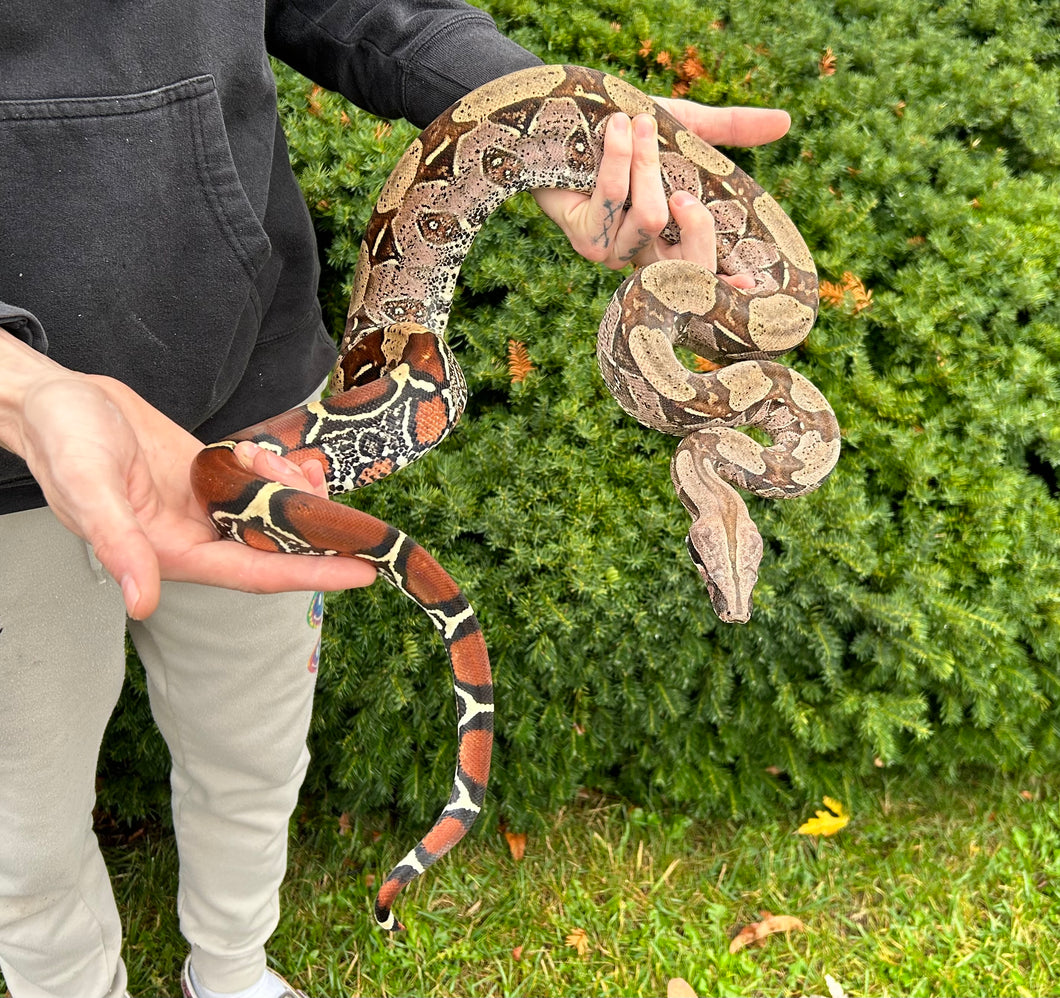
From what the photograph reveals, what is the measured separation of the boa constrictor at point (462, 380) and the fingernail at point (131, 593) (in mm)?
627

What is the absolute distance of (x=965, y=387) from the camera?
4555 millimetres

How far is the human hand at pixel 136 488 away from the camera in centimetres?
177

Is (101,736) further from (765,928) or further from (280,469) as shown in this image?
(765,928)

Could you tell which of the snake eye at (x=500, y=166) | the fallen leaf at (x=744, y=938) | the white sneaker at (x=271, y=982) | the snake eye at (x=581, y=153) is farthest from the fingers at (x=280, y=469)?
the fallen leaf at (x=744, y=938)

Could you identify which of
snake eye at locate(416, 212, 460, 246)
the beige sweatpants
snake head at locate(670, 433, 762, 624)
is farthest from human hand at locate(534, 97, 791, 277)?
the beige sweatpants

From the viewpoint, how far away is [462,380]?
3215mm

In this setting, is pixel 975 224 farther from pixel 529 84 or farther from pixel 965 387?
pixel 529 84

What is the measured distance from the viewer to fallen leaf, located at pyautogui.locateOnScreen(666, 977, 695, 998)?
4.43m

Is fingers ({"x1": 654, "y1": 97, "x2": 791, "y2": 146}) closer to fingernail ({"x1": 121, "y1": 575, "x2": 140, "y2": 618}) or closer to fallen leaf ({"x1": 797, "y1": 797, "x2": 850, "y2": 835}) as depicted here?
fingernail ({"x1": 121, "y1": 575, "x2": 140, "y2": 618})

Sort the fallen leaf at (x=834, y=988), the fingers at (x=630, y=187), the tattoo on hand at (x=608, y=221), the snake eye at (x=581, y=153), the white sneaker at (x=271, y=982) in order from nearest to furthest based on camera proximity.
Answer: the fingers at (x=630, y=187), the tattoo on hand at (x=608, y=221), the snake eye at (x=581, y=153), the white sneaker at (x=271, y=982), the fallen leaf at (x=834, y=988)

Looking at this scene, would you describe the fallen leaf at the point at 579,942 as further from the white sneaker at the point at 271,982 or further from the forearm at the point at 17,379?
the forearm at the point at 17,379

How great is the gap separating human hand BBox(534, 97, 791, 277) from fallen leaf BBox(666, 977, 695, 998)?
316 centimetres

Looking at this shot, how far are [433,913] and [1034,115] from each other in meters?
5.18

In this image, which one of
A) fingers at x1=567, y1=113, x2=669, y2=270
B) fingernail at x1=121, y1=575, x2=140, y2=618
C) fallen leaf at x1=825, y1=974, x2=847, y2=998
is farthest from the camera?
Result: fallen leaf at x1=825, y1=974, x2=847, y2=998
